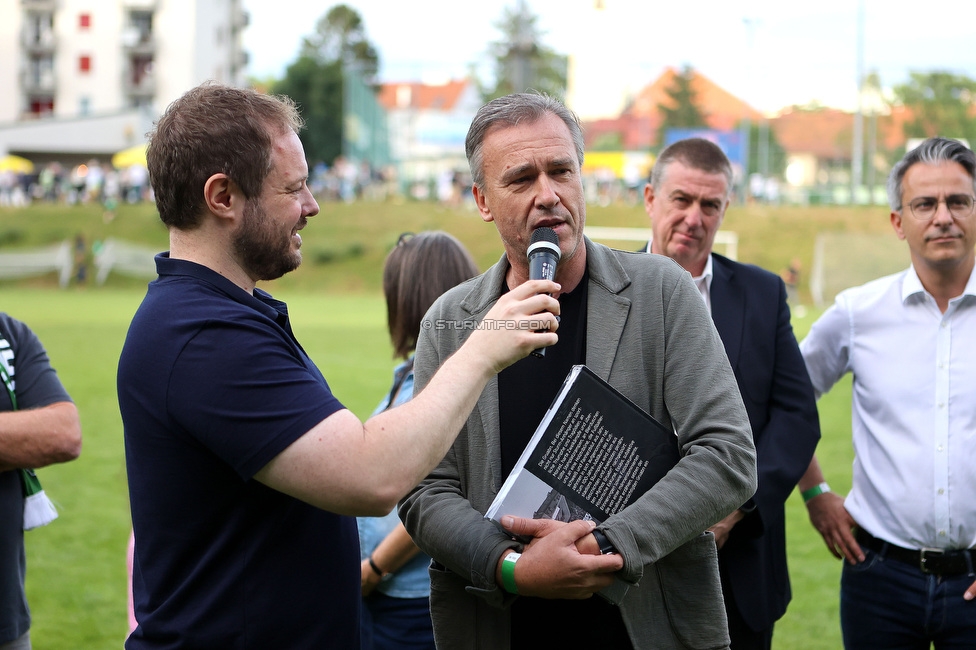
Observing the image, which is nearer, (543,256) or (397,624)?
(543,256)

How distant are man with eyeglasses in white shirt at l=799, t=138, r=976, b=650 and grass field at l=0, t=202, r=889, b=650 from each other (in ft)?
7.24

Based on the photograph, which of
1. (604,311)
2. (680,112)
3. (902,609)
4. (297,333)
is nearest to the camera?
(604,311)

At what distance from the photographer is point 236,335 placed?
2111mm

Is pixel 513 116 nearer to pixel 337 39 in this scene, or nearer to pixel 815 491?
pixel 815 491

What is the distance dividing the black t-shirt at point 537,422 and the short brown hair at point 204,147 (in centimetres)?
93

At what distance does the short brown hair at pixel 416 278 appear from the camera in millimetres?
3725

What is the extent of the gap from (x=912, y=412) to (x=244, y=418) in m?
2.76

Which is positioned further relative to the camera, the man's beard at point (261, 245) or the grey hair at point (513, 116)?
the grey hair at point (513, 116)

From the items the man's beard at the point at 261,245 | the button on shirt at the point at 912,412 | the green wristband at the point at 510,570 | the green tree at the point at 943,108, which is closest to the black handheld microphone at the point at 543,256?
the green wristband at the point at 510,570

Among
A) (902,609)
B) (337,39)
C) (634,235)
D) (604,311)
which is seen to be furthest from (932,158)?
(337,39)

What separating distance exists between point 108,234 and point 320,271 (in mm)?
10454

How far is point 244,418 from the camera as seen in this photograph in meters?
2.04

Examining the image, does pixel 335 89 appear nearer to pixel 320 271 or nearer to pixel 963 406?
pixel 320 271

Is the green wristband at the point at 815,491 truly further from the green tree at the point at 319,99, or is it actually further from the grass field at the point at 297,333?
the green tree at the point at 319,99
